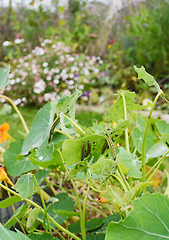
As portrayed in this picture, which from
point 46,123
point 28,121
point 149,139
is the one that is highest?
point 46,123

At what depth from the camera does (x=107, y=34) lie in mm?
4414

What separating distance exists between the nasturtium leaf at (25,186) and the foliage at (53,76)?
2.62 metres

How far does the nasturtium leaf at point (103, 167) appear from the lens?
0.33m

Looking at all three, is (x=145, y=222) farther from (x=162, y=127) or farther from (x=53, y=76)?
(x=53, y=76)

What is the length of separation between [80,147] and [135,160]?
141mm

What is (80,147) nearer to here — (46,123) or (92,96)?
(46,123)

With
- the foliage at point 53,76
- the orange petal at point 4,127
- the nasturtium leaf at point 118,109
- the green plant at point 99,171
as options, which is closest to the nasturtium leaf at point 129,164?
the green plant at point 99,171

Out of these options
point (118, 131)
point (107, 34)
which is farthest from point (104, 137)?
point (107, 34)

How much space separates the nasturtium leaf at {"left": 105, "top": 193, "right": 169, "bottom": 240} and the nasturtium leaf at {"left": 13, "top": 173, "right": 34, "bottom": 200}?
172 mm

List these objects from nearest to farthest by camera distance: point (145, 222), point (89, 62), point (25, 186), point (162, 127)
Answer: point (145, 222) → point (25, 186) → point (162, 127) → point (89, 62)

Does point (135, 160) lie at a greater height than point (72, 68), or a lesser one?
greater

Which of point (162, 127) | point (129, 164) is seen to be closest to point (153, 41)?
point (162, 127)

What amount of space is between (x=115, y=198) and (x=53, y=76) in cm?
307

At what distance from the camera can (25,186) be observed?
409mm
